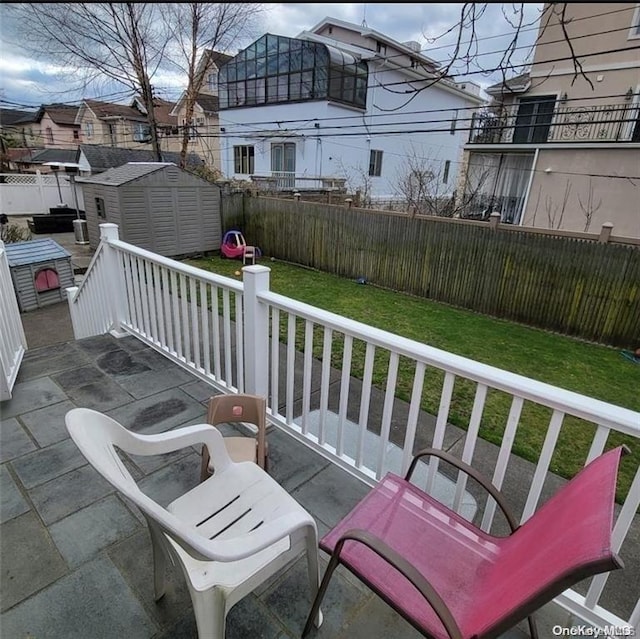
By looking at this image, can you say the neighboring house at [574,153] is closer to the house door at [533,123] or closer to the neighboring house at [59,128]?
the house door at [533,123]

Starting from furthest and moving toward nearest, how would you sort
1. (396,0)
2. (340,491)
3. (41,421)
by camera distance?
(41,421)
(340,491)
(396,0)

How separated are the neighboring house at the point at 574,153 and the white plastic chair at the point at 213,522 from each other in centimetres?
926

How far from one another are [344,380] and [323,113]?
15602 millimetres

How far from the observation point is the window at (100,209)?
352 inches

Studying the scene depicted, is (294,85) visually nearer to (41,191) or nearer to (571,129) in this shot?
(571,129)

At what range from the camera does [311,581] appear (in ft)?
4.54

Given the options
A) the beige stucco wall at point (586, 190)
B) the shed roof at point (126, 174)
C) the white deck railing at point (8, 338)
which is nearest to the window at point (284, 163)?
the shed roof at point (126, 174)

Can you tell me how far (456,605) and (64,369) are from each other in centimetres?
311

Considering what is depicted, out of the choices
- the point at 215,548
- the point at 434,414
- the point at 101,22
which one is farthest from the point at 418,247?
the point at 101,22

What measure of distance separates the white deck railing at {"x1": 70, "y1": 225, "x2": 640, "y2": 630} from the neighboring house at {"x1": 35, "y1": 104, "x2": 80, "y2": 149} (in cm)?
3183

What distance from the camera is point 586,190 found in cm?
1044

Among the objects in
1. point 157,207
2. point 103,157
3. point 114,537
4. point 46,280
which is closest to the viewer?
point 114,537

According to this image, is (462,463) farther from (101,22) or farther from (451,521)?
(101,22)

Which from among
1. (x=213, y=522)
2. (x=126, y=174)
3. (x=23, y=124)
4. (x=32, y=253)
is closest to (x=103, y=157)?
(x=126, y=174)
